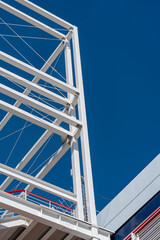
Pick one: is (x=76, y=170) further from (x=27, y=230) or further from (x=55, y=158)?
(x=27, y=230)

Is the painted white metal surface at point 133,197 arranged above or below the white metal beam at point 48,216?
above

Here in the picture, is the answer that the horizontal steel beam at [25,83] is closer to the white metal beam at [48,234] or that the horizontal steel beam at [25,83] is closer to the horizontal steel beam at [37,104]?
the horizontal steel beam at [37,104]

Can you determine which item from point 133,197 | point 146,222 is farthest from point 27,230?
point 133,197

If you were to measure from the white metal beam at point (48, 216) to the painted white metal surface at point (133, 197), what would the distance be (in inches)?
226

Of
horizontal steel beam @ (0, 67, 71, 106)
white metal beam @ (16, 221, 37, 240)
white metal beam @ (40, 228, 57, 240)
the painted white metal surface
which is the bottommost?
white metal beam @ (40, 228, 57, 240)

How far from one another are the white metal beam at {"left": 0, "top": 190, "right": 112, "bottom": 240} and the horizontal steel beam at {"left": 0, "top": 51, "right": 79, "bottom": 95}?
7.10 meters

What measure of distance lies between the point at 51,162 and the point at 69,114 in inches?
90.4

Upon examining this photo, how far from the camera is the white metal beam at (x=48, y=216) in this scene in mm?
14594

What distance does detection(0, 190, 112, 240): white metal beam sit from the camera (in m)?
14.6

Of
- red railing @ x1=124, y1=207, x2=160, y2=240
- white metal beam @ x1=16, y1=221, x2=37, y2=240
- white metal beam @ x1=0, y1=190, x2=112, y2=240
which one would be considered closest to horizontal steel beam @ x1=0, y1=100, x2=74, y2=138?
white metal beam @ x1=0, y1=190, x2=112, y2=240

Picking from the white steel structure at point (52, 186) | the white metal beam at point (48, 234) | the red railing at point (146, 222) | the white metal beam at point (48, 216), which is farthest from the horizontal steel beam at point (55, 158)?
the white metal beam at point (48, 234)

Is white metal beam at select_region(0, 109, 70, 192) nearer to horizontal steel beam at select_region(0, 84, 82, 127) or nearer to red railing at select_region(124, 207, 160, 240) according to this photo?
horizontal steel beam at select_region(0, 84, 82, 127)

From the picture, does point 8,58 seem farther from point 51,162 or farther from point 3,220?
point 3,220

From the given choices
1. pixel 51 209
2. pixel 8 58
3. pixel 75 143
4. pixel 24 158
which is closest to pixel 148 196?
pixel 75 143
